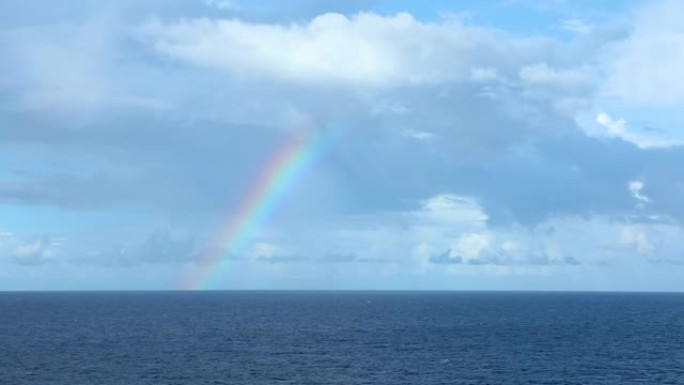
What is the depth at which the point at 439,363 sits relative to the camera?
116750mm

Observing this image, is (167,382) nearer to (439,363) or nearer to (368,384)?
(368,384)

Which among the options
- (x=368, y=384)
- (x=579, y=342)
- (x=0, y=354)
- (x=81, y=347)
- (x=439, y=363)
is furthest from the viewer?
(x=579, y=342)

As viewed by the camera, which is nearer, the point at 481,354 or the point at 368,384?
the point at 368,384

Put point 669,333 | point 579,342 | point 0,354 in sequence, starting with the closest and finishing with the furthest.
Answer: point 0,354
point 579,342
point 669,333

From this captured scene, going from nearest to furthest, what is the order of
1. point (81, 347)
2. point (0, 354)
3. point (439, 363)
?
point (439, 363) → point (0, 354) → point (81, 347)

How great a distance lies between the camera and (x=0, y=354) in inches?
5098

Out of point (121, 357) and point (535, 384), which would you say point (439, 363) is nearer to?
point (535, 384)

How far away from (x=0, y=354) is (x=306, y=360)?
163ft

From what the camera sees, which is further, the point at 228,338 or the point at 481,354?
the point at 228,338

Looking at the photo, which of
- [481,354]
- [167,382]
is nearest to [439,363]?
[481,354]

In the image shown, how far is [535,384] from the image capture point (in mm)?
97750

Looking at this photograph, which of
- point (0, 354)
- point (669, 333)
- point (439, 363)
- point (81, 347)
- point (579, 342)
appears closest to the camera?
point (439, 363)

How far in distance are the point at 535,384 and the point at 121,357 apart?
62.1 metres

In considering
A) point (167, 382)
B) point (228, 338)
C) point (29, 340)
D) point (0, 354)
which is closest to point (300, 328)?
point (228, 338)
